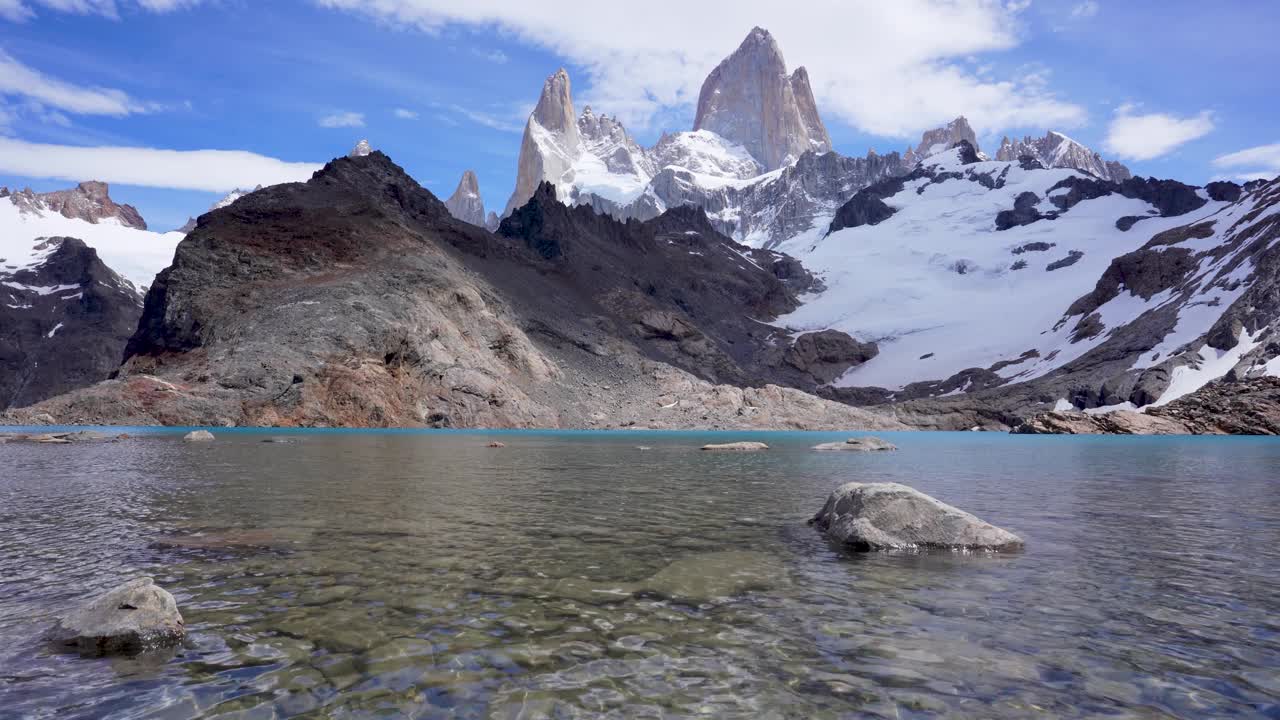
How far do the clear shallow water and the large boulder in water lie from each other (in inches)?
29.9

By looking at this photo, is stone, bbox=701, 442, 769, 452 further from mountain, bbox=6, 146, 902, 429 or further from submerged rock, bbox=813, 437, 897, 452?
mountain, bbox=6, 146, 902, 429

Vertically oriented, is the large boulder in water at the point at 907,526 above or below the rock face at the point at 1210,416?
below

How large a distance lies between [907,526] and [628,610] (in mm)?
8771

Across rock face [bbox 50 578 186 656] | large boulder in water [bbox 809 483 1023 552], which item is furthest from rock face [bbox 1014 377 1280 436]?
rock face [bbox 50 578 186 656]

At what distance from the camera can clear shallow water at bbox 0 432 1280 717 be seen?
801 centimetres

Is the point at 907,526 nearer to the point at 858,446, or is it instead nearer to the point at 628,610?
the point at 628,610

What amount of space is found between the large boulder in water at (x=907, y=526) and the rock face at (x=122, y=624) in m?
13.6

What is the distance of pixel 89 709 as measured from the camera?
298 inches

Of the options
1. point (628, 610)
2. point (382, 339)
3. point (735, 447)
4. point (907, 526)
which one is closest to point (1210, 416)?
point (735, 447)

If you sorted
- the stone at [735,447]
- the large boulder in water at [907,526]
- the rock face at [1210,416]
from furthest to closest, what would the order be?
the rock face at [1210,416] → the stone at [735,447] → the large boulder in water at [907,526]

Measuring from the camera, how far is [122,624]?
952cm

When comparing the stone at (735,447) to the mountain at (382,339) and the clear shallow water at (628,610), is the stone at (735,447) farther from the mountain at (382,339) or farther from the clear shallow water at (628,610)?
the mountain at (382,339)

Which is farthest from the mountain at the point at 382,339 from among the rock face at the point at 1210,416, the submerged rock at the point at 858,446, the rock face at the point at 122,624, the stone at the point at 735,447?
the rock face at the point at 122,624

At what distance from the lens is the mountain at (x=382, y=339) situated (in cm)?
11031
